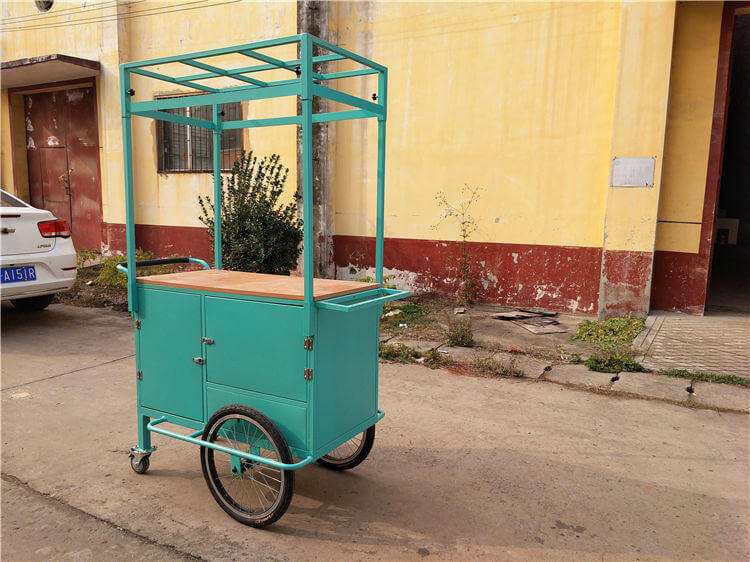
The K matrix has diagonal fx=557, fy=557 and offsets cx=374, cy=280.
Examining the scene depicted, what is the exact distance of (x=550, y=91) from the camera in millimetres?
6906

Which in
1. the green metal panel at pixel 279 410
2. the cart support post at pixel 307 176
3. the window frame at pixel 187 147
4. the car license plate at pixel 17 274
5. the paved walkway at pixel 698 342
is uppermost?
the window frame at pixel 187 147

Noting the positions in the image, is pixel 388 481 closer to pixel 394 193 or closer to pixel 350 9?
pixel 394 193

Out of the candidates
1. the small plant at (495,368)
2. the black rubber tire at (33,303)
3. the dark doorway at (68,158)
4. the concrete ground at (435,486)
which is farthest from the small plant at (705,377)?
the dark doorway at (68,158)

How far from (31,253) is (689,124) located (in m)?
7.29

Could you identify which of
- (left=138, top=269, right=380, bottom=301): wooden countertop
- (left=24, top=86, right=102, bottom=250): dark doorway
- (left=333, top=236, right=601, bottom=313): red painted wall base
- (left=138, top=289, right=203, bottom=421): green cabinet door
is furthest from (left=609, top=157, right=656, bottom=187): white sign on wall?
(left=24, top=86, right=102, bottom=250): dark doorway

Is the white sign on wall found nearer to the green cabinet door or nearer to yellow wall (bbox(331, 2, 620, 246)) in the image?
yellow wall (bbox(331, 2, 620, 246))

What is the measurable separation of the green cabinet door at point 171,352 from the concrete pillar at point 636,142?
5108mm

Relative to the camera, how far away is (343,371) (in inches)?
110

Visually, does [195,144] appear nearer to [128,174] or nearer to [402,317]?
[402,317]

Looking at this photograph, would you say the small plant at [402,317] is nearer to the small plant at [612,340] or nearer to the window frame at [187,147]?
the small plant at [612,340]

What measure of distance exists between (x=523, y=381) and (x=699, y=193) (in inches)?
133

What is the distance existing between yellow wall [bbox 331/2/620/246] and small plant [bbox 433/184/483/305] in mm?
107

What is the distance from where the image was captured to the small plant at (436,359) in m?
5.18

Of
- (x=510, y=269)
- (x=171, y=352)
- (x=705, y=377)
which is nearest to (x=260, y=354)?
(x=171, y=352)
